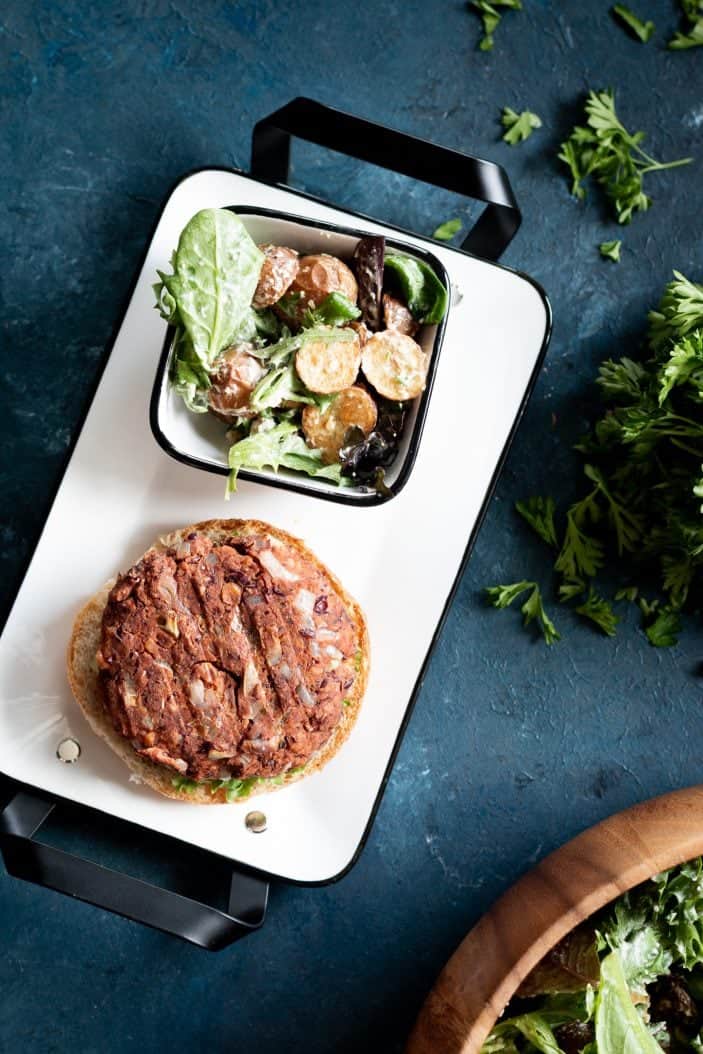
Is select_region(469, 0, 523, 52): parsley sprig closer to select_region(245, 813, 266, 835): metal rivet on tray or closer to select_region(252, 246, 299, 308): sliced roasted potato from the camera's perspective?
select_region(252, 246, 299, 308): sliced roasted potato

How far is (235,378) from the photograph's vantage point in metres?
2.64

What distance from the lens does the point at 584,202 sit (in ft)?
11.2

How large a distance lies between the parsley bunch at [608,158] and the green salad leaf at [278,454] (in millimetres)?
1423

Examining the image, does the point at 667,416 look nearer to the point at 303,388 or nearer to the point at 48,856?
the point at 303,388

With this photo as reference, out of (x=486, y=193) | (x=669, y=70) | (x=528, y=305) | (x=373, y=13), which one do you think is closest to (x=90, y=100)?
(x=373, y=13)

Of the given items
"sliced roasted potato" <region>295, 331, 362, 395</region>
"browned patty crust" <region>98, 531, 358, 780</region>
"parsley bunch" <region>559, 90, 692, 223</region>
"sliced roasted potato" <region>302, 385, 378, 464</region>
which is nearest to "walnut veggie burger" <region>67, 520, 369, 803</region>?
"browned patty crust" <region>98, 531, 358, 780</region>

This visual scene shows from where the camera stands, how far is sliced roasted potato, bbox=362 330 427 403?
2723 millimetres

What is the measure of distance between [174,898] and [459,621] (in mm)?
1217

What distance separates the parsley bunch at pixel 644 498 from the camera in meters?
3.10

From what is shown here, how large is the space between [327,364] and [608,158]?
4.65 ft

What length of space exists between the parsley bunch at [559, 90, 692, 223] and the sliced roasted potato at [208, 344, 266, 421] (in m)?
1.43

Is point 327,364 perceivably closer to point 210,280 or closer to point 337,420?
point 337,420

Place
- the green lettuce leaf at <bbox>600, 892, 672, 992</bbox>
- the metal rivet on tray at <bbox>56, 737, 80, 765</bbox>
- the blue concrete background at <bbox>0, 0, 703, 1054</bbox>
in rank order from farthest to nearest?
the blue concrete background at <bbox>0, 0, 703, 1054</bbox> → the metal rivet on tray at <bbox>56, 737, 80, 765</bbox> → the green lettuce leaf at <bbox>600, 892, 672, 992</bbox>

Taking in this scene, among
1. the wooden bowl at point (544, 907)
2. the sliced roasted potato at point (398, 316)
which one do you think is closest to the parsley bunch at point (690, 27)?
the sliced roasted potato at point (398, 316)
